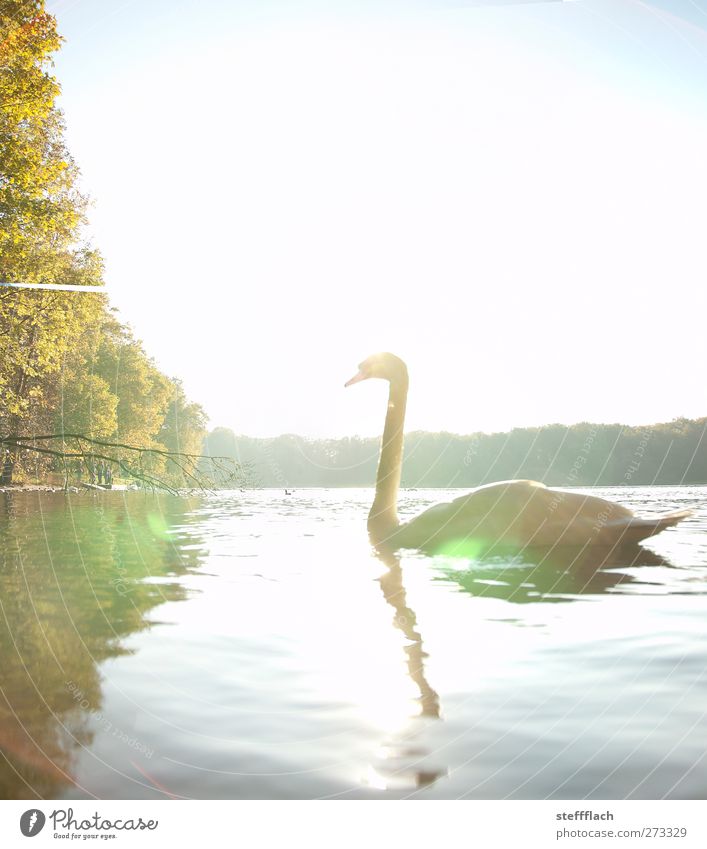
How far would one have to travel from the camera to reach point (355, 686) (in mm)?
4516

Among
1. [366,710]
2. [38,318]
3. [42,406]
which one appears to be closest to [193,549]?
[366,710]

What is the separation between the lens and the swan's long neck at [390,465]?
12172mm

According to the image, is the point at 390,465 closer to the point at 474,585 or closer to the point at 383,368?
the point at 383,368

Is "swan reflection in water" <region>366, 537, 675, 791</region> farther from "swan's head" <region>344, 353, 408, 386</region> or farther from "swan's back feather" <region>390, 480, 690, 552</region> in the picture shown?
"swan's head" <region>344, 353, 408, 386</region>

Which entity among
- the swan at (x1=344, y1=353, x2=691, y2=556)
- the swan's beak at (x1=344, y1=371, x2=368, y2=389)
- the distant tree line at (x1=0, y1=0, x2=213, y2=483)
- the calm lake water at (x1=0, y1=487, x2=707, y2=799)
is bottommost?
the calm lake water at (x1=0, y1=487, x2=707, y2=799)

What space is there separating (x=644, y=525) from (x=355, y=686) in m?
7.60

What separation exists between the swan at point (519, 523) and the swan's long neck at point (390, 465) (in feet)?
1.44

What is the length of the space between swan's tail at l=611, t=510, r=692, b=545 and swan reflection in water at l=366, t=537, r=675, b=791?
Result: 0.34 metres

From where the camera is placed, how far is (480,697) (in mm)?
4227

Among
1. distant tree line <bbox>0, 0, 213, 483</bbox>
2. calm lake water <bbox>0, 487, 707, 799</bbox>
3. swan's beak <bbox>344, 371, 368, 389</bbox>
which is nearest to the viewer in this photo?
calm lake water <bbox>0, 487, 707, 799</bbox>

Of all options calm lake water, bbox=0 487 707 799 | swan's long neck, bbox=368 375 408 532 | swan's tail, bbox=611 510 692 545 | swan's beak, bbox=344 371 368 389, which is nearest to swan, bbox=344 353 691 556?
swan's tail, bbox=611 510 692 545

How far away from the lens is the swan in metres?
10.5

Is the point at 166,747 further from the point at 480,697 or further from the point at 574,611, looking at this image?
the point at 574,611

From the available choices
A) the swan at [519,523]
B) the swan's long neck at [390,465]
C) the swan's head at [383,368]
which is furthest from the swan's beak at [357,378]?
the swan at [519,523]
